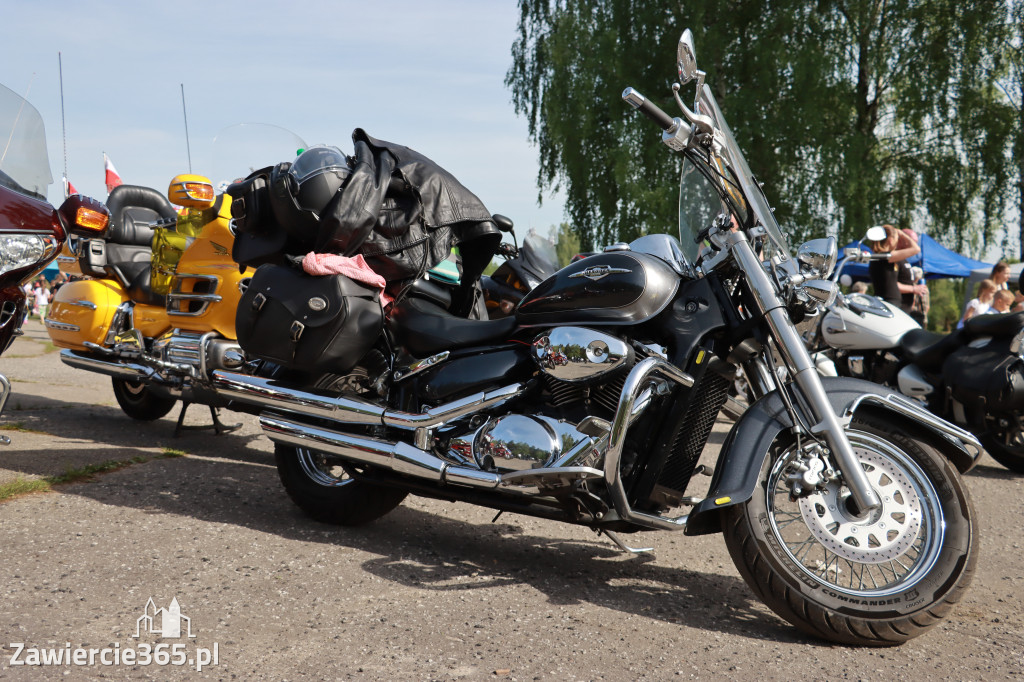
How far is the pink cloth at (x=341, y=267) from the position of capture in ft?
11.2

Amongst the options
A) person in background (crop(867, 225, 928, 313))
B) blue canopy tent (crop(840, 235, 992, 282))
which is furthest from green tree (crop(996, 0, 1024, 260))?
person in background (crop(867, 225, 928, 313))

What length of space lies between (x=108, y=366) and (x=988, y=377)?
568 cm

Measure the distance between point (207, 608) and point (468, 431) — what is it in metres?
1.09

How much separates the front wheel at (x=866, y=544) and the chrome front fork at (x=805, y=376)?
0.08 m

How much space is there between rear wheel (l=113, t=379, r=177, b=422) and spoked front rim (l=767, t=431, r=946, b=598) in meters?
4.74

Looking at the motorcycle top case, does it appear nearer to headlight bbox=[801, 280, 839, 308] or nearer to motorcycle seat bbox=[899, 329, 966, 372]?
headlight bbox=[801, 280, 839, 308]

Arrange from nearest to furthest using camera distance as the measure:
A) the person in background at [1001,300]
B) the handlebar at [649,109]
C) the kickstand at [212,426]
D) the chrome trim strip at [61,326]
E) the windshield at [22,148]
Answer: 1. the handlebar at [649,109]
2. the windshield at [22,148]
3. the kickstand at [212,426]
4. the chrome trim strip at [61,326]
5. the person in background at [1001,300]

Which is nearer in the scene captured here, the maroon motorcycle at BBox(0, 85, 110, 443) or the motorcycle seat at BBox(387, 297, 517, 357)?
the motorcycle seat at BBox(387, 297, 517, 357)

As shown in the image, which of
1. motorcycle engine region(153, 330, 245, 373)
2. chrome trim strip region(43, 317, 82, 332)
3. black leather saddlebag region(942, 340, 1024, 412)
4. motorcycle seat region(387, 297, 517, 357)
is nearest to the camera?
motorcycle seat region(387, 297, 517, 357)

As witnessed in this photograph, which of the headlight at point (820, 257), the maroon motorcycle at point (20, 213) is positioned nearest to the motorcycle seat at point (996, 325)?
the headlight at point (820, 257)

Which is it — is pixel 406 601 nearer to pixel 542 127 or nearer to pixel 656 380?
pixel 656 380

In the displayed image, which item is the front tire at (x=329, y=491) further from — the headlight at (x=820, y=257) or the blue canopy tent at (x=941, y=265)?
the blue canopy tent at (x=941, y=265)

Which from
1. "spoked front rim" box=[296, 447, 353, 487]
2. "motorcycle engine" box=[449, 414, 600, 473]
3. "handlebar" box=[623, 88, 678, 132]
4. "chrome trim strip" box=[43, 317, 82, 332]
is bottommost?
"spoked front rim" box=[296, 447, 353, 487]

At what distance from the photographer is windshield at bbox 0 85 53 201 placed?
14.3 ft
